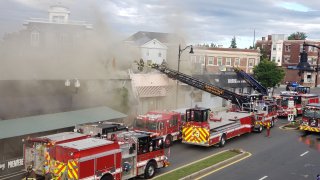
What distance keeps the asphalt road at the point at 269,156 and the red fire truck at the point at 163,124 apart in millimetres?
669

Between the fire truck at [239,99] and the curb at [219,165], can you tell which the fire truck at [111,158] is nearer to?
the curb at [219,165]

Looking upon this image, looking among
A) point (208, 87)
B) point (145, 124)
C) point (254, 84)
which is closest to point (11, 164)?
point (145, 124)

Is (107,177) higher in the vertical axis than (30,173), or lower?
higher

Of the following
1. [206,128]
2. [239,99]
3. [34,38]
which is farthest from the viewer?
[239,99]

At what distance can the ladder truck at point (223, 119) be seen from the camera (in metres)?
22.5

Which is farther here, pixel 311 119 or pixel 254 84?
pixel 254 84

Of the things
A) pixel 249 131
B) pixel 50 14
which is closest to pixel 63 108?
pixel 50 14

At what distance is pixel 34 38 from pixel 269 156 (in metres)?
14.4

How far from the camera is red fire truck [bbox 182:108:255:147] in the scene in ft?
73.3

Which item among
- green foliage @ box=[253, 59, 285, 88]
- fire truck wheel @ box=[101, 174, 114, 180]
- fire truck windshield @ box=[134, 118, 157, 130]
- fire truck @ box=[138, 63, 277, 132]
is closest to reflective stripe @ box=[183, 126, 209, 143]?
fire truck windshield @ box=[134, 118, 157, 130]

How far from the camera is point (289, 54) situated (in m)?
83.4

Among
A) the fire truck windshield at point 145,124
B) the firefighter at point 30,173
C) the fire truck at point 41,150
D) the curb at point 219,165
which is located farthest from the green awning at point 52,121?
the curb at point 219,165

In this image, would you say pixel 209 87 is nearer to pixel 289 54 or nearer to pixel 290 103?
pixel 290 103

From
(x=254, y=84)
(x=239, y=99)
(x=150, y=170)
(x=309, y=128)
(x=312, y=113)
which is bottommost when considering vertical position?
(x=150, y=170)
